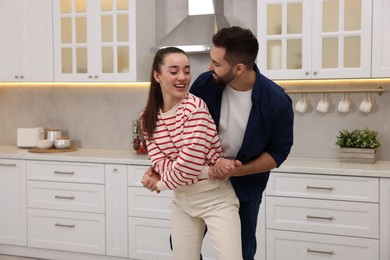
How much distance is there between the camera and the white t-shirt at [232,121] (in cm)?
226

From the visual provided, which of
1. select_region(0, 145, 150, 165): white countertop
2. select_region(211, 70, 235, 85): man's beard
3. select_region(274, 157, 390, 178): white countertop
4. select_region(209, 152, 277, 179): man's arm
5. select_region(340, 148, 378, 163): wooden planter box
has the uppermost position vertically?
select_region(211, 70, 235, 85): man's beard

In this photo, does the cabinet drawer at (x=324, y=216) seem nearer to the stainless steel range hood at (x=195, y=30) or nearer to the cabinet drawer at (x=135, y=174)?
the cabinet drawer at (x=135, y=174)

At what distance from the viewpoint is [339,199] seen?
131 inches

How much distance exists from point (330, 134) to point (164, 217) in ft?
4.28

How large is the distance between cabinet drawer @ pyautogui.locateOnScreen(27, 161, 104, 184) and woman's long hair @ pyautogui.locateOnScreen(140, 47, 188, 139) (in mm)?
1784

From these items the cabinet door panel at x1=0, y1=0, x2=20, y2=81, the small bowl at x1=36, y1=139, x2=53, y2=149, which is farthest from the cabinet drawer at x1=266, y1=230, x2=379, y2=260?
the cabinet door panel at x1=0, y1=0, x2=20, y2=81

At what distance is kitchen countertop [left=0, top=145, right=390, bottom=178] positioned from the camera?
10.8 feet

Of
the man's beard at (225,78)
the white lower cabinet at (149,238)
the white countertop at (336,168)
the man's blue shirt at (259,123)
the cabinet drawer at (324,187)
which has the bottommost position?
the white lower cabinet at (149,238)

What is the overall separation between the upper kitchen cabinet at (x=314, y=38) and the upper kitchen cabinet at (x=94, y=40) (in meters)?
1.00

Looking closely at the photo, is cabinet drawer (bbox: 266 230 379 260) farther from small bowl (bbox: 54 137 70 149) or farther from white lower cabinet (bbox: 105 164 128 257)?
small bowl (bbox: 54 137 70 149)

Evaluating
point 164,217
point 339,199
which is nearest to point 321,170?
point 339,199

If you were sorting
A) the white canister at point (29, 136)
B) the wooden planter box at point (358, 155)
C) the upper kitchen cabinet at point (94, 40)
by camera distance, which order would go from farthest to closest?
the white canister at point (29, 136)
the upper kitchen cabinet at point (94, 40)
the wooden planter box at point (358, 155)

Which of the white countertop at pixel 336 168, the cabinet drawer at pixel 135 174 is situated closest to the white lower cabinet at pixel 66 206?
the cabinet drawer at pixel 135 174

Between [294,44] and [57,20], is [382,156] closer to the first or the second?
[294,44]
